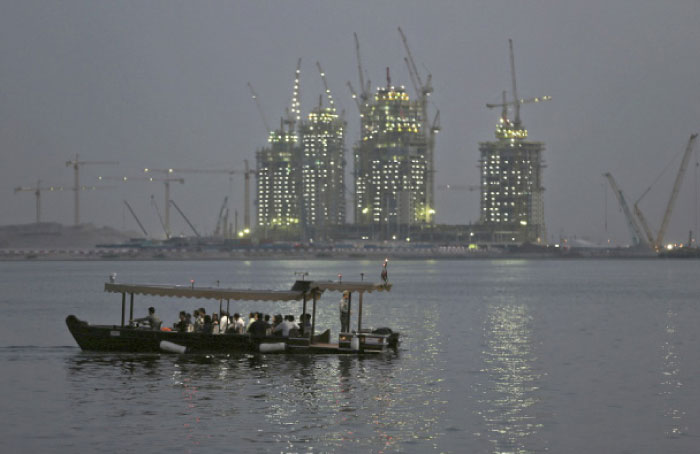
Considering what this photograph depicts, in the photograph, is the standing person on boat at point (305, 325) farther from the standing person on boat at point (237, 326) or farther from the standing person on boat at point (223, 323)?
the standing person on boat at point (223, 323)

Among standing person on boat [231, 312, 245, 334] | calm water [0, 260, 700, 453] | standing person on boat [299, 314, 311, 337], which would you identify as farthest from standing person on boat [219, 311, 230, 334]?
standing person on boat [299, 314, 311, 337]

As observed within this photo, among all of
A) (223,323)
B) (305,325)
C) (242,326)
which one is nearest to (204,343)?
(223,323)

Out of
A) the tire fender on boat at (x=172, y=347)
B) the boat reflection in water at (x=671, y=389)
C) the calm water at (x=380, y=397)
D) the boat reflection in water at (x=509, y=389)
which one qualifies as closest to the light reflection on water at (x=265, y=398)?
the calm water at (x=380, y=397)

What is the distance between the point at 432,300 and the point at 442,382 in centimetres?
6669

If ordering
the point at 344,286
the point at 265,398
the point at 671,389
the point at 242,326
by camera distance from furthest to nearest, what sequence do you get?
the point at 242,326, the point at 344,286, the point at 671,389, the point at 265,398

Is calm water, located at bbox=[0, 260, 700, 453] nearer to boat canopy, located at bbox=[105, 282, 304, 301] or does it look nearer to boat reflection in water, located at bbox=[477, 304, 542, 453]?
boat reflection in water, located at bbox=[477, 304, 542, 453]

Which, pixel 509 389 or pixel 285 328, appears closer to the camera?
pixel 509 389

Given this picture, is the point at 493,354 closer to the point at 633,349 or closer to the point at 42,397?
the point at 633,349

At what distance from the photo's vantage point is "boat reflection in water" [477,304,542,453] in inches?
1211

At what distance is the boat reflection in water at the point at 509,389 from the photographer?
101ft

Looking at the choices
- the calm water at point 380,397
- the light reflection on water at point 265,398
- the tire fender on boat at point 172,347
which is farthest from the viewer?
the tire fender on boat at point 172,347

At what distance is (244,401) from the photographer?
119ft

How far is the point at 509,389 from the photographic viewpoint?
131 feet

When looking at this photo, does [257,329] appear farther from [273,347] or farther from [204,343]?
[204,343]
